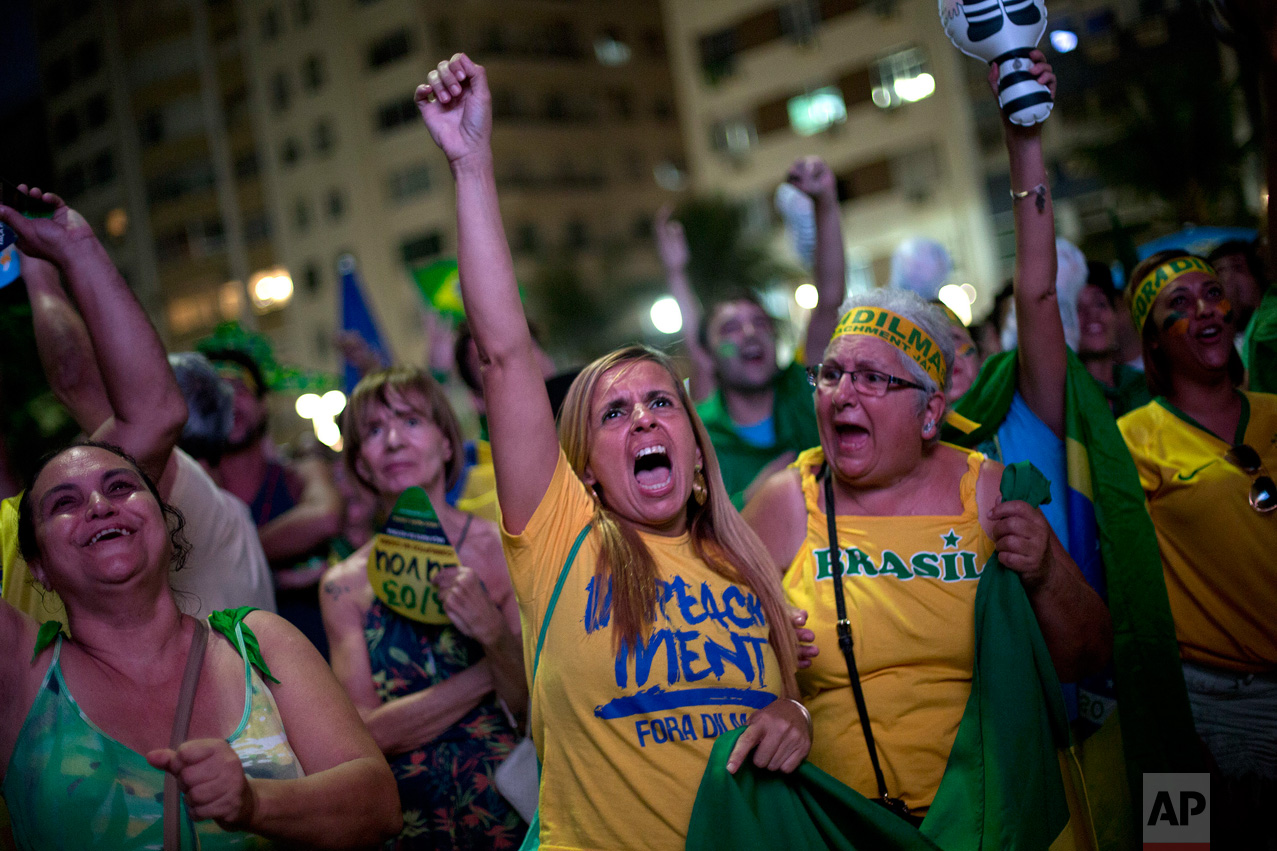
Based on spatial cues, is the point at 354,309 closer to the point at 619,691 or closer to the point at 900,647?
the point at 900,647

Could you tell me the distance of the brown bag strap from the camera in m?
2.13

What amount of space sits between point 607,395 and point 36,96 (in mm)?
2546

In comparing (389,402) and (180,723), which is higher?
(389,402)

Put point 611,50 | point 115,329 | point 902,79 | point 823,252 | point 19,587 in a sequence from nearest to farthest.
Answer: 1. point 115,329
2. point 19,587
3. point 823,252
4. point 902,79
5. point 611,50

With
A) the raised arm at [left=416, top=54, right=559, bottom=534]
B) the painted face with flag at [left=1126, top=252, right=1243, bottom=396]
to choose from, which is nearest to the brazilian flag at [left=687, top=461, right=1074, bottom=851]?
the raised arm at [left=416, top=54, right=559, bottom=534]

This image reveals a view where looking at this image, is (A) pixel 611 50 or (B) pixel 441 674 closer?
(B) pixel 441 674

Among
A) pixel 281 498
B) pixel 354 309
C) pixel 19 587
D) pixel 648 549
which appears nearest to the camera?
pixel 648 549

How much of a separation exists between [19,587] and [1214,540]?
3.59 meters

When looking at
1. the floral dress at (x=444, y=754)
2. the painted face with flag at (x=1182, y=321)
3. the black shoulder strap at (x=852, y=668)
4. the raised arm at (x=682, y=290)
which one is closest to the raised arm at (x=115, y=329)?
the floral dress at (x=444, y=754)

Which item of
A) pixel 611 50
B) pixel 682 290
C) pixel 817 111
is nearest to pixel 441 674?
pixel 682 290

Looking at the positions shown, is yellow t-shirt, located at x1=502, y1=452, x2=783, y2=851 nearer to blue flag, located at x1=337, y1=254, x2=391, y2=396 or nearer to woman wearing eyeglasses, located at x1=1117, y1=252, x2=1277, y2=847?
woman wearing eyeglasses, located at x1=1117, y1=252, x2=1277, y2=847

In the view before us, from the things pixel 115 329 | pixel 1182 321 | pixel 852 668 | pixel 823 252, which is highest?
pixel 823 252

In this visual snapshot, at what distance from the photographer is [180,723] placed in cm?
221

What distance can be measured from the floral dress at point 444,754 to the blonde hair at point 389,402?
1.92 feet
